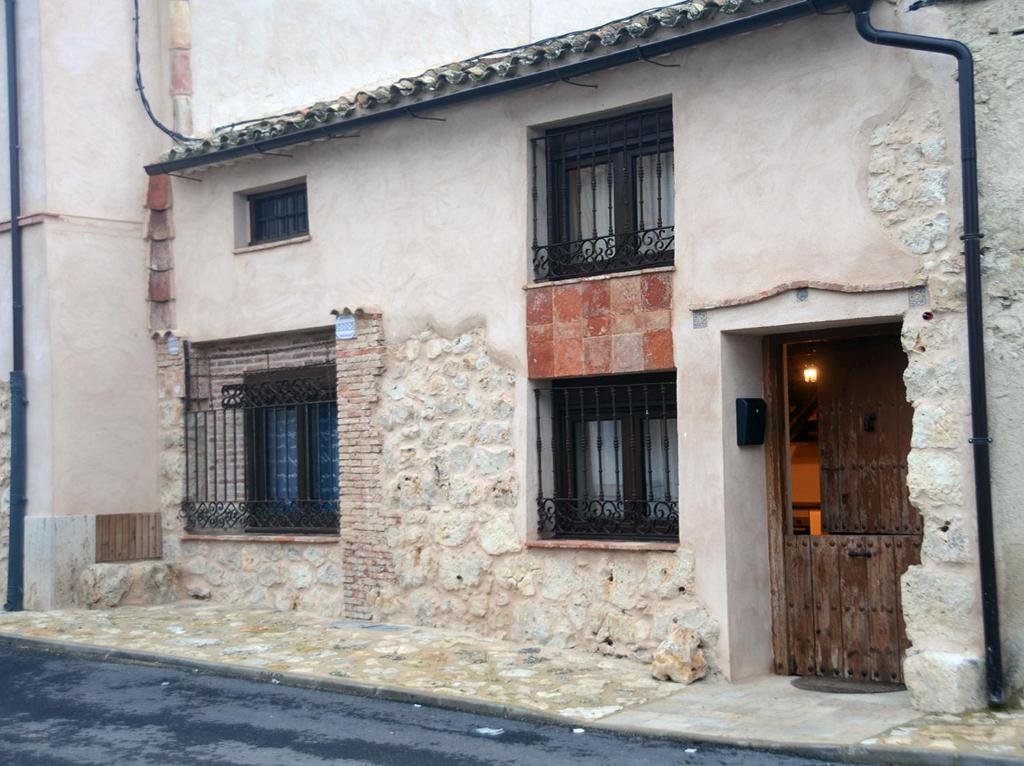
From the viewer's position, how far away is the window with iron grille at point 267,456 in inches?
520

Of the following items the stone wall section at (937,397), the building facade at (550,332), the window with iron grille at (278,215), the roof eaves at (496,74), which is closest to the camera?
the stone wall section at (937,397)

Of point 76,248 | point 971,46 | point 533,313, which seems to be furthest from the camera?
point 76,248

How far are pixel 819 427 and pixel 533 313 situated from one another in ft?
8.14

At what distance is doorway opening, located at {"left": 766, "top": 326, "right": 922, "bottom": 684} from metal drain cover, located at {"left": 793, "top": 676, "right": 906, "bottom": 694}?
0.06m

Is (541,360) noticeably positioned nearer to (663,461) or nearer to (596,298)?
(596,298)

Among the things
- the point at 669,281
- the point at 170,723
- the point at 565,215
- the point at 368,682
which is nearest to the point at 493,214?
the point at 565,215

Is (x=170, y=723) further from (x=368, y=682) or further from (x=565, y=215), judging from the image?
(x=565, y=215)

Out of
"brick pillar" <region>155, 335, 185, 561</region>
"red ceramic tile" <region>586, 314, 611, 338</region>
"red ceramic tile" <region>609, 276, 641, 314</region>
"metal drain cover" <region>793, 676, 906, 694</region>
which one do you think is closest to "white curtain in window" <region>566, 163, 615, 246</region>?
"red ceramic tile" <region>609, 276, 641, 314</region>

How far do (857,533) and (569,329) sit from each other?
273 cm

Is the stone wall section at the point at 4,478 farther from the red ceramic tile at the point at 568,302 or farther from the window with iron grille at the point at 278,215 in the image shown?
the red ceramic tile at the point at 568,302

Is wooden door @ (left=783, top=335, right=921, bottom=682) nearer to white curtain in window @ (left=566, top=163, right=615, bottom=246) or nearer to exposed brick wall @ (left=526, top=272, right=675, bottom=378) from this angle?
exposed brick wall @ (left=526, top=272, right=675, bottom=378)

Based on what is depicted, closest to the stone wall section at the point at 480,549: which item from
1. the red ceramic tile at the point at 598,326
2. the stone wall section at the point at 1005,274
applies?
the red ceramic tile at the point at 598,326

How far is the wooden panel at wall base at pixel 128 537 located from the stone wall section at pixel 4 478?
1033 mm

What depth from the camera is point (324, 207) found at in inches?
505
